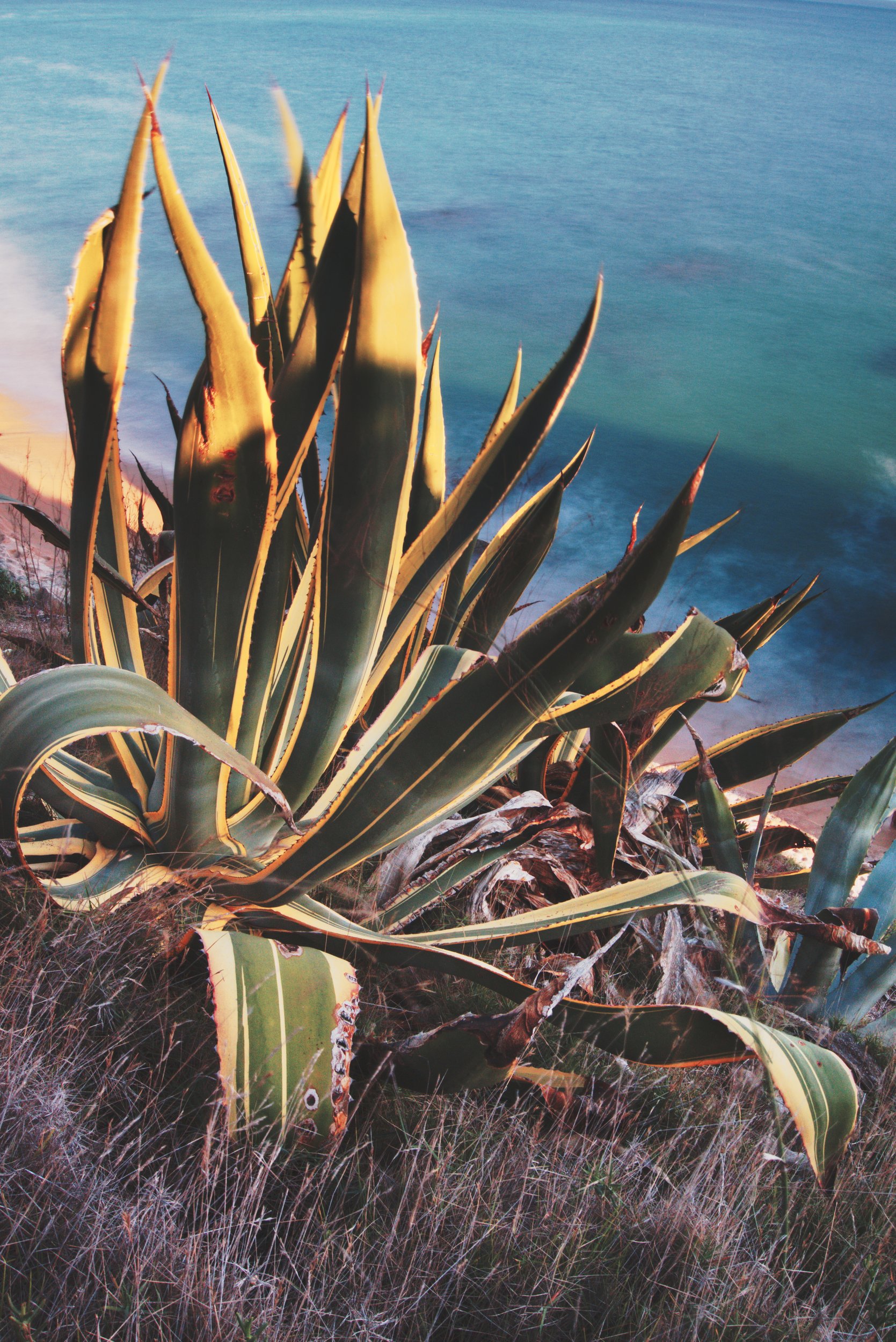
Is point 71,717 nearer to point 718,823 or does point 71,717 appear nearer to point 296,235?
point 296,235

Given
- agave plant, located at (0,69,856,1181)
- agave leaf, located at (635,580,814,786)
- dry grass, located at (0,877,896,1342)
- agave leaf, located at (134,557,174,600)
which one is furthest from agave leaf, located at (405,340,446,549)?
dry grass, located at (0,877,896,1342)

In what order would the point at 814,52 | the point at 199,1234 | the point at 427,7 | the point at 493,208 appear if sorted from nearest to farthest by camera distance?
the point at 199,1234
the point at 493,208
the point at 814,52
the point at 427,7

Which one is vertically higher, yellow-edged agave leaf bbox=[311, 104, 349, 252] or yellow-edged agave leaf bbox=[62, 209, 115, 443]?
yellow-edged agave leaf bbox=[311, 104, 349, 252]

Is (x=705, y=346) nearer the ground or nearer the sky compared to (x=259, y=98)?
nearer the ground

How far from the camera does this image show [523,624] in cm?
Result: 410

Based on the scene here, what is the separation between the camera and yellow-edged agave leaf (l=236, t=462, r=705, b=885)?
3.07ft

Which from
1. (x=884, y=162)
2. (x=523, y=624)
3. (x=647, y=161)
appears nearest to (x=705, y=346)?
(x=523, y=624)

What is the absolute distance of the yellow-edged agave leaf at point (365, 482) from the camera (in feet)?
3.33

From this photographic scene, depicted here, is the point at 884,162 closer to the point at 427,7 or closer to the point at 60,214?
the point at 60,214

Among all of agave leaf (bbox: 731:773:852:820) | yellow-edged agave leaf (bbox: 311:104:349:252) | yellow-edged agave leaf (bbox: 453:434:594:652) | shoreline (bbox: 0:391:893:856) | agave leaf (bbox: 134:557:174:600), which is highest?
yellow-edged agave leaf (bbox: 311:104:349:252)

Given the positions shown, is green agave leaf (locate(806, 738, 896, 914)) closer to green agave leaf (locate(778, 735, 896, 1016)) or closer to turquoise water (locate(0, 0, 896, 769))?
green agave leaf (locate(778, 735, 896, 1016))

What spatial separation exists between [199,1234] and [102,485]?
813 millimetres

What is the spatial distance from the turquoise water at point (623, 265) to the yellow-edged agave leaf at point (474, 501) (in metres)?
0.59

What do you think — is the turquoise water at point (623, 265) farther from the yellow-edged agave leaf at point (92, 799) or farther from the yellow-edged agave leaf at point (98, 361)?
the yellow-edged agave leaf at point (92, 799)
